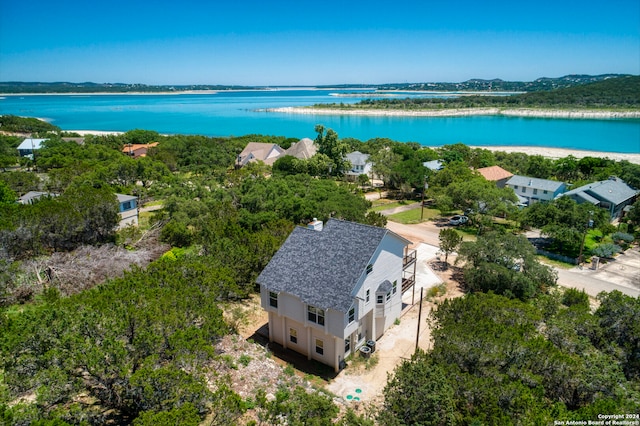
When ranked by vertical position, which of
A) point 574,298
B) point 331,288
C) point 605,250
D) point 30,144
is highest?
point 331,288

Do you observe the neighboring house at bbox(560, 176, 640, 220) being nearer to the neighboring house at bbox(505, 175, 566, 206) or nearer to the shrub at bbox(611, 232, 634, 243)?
the neighboring house at bbox(505, 175, 566, 206)

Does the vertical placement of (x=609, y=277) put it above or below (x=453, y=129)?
above

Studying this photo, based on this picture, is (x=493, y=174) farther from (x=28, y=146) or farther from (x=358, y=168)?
(x=28, y=146)

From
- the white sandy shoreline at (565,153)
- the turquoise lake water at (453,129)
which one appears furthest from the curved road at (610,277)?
the turquoise lake water at (453,129)

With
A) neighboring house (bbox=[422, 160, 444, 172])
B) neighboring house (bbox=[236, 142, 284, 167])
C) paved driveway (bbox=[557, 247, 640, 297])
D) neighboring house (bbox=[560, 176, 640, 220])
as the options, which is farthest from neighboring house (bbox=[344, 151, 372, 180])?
paved driveway (bbox=[557, 247, 640, 297])

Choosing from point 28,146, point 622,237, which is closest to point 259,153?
point 28,146

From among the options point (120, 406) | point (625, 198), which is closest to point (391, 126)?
point (625, 198)
